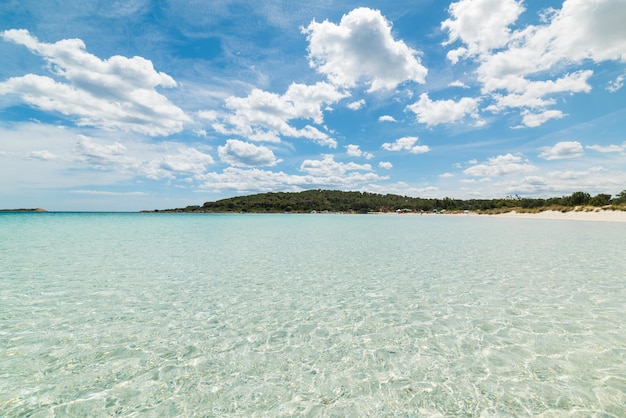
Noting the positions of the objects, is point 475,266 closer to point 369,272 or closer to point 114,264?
point 369,272

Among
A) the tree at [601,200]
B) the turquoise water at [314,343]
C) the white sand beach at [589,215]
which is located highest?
the tree at [601,200]

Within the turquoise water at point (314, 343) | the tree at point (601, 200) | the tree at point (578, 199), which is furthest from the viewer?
the tree at point (578, 199)

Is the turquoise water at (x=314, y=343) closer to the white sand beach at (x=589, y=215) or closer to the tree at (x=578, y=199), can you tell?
the white sand beach at (x=589, y=215)

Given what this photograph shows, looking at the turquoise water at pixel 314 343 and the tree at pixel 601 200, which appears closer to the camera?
the turquoise water at pixel 314 343

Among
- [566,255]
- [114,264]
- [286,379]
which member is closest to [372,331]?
[286,379]

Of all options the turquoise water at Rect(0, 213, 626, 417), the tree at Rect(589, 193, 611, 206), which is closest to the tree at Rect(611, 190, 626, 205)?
the tree at Rect(589, 193, 611, 206)

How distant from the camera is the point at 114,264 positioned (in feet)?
49.2

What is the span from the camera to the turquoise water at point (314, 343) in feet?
14.8

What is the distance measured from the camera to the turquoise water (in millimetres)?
4516

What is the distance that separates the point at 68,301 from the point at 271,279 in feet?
21.8

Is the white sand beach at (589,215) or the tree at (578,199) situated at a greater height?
the tree at (578,199)

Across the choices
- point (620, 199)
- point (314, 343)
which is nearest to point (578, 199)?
point (620, 199)

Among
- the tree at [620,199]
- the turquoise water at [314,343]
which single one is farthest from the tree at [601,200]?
the turquoise water at [314,343]

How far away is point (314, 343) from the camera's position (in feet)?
21.2
